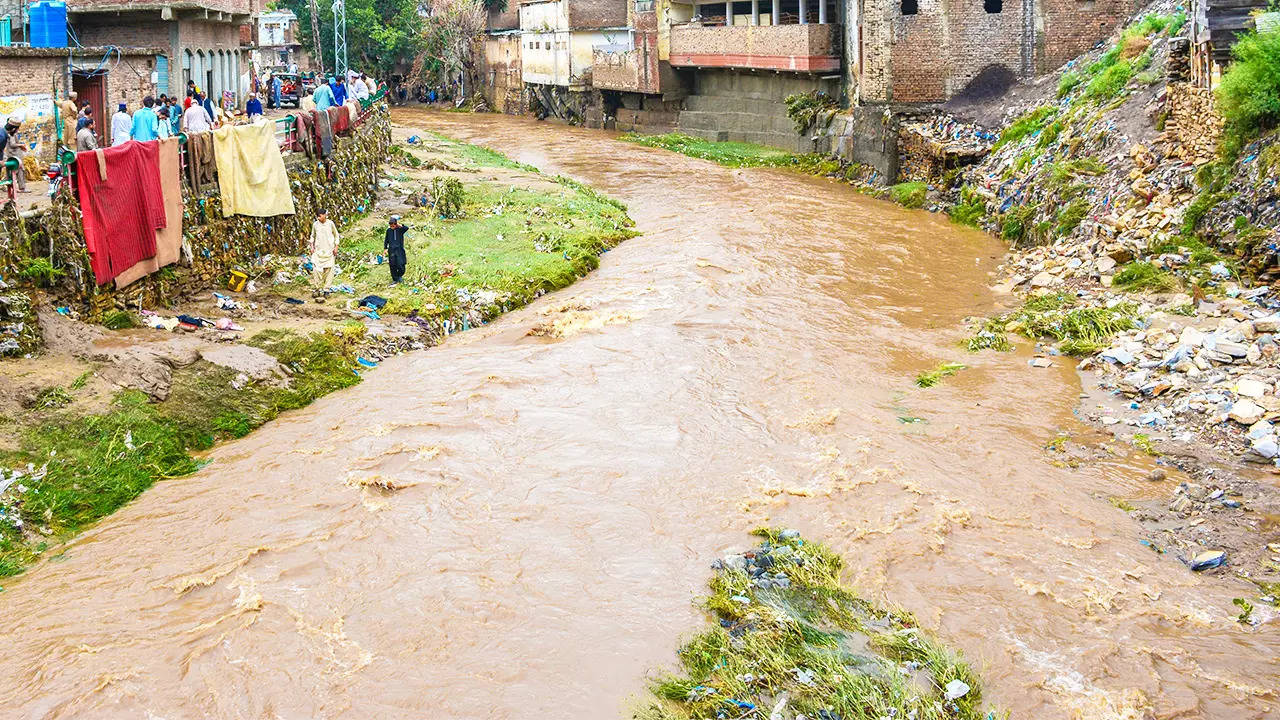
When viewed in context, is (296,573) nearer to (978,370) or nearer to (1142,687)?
(1142,687)

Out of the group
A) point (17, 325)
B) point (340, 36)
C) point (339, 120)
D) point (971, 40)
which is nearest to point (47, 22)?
point (339, 120)

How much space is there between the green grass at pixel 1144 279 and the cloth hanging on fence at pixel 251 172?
1127cm

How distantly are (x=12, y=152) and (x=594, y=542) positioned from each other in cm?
929

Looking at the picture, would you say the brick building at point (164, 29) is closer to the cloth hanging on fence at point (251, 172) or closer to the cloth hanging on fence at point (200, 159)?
the cloth hanging on fence at point (251, 172)

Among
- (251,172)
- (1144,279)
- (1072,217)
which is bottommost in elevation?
(1144,279)

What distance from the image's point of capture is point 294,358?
43.1ft

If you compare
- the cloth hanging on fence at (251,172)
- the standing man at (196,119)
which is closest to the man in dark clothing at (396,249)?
the cloth hanging on fence at (251,172)

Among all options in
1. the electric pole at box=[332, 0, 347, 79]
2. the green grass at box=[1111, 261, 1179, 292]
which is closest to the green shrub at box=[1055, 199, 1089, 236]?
the green grass at box=[1111, 261, 1179, 292]

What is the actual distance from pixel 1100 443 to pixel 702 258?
8.99 m

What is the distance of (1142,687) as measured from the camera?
7629 millimetres

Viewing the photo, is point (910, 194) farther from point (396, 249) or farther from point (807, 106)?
point (396, 249)

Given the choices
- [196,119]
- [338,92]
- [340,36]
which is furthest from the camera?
[340,36]

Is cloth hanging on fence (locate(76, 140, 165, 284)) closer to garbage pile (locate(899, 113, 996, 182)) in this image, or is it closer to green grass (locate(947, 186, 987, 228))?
green grass (locate(947, 186, 987, 228))

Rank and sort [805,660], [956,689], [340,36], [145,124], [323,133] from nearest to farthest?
[956,689] < [805,660] < [145,124] < [323,133] < [340,36]
